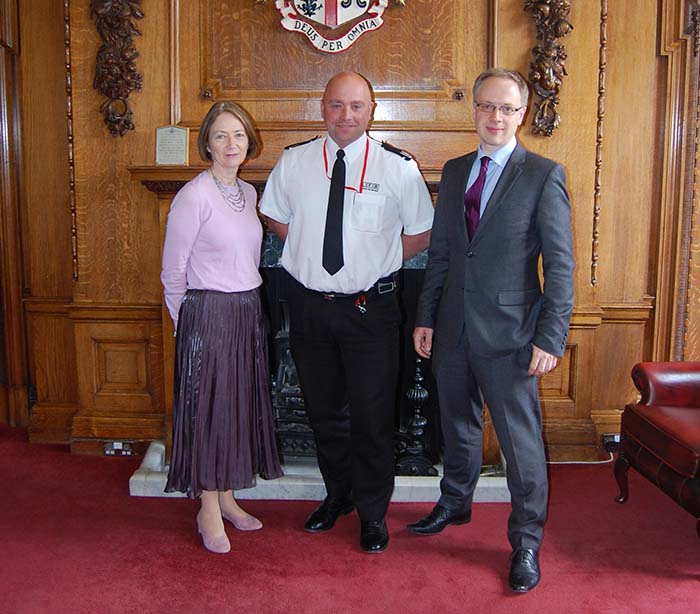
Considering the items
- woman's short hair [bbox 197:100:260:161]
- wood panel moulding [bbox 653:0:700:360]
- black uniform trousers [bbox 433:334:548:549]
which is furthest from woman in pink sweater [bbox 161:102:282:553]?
wood panel moulding [bbox 653:0:700:360]

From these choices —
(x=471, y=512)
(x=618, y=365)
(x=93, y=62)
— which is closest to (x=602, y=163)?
(x=618, y=365)

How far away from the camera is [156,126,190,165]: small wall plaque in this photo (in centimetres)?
317

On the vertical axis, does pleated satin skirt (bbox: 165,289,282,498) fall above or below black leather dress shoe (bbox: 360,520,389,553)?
above

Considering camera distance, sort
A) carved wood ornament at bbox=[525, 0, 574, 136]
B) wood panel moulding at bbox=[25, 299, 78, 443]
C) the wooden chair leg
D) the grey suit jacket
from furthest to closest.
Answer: wood panel moulding at bbox=[25, 299, 78, 443] → carved wood ornament at bbox=[525, 0, 574, 136] → the wooden chair leg → the grey suit jacket

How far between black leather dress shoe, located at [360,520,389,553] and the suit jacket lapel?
1097 millimetres

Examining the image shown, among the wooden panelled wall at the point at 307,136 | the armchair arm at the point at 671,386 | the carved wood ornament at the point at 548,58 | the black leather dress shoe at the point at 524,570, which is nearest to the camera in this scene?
the black leather dress shoe at the point at 524,570

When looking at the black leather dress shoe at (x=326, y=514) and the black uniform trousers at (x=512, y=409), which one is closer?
the black uniform trousers at (x=512, y=409)

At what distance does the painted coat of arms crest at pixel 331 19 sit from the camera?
3.12 m

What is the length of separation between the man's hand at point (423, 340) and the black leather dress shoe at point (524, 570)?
2.36ft

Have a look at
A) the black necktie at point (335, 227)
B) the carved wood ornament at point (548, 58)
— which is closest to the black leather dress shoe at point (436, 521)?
the black necktie at point (335, 227)

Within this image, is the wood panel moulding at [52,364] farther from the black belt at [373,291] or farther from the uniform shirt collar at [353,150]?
the uniform shirt collar at [353,150]

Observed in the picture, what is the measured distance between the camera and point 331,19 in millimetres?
3121

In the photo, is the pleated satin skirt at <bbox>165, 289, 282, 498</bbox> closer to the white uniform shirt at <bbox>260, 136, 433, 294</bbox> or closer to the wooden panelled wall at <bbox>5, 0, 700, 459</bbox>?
the white uniform shirt at <bbox>260, 136, 433, 294</bbox>

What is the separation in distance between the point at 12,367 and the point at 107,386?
2.21 feet
